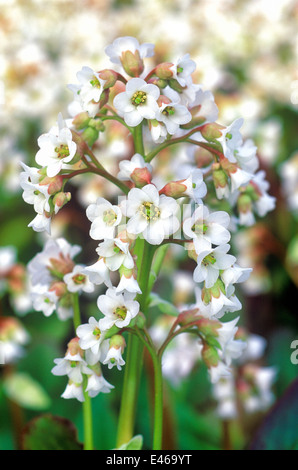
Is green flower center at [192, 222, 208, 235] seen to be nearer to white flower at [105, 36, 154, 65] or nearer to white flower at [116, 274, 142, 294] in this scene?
white flower at [116, 274, 142, 294]

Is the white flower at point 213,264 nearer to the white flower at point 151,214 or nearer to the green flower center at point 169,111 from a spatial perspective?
the white flower at point 151,214

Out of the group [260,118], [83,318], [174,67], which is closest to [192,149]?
[174,67]

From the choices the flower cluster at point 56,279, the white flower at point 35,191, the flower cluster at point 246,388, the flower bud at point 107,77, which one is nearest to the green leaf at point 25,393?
the flower cluster at point 246,388

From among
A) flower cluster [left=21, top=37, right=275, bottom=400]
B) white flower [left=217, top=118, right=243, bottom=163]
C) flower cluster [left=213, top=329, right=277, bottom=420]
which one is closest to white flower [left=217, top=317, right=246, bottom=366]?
flower cluster [left=21, top=37, right=275, bottom=400]

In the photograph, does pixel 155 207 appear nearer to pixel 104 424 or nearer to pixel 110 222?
pixel 110 222

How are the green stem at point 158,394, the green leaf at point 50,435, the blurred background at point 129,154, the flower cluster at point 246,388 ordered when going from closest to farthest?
the green stem at point 158,394 < the green leaf at point 50,435 < the flower cluster at point 246,388 < the blurred background at point 129,154
